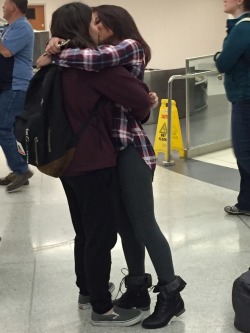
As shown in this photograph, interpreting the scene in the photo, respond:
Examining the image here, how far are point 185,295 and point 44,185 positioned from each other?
7.73 feet

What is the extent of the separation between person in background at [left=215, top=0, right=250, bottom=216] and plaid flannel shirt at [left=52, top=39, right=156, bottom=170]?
1121 mm

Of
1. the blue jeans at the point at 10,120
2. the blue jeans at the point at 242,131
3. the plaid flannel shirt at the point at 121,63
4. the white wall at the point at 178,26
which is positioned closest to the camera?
the plaid flannel shirt at the point at 121,63

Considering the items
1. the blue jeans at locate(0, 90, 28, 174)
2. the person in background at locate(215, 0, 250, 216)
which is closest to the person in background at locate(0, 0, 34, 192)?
the blue jeans at locate(0, 90, 28, 174)

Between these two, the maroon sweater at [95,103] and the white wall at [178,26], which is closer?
the maroon sweater at [95,103]

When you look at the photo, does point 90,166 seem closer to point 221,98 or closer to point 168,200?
point 168,200

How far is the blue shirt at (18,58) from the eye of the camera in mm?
3957

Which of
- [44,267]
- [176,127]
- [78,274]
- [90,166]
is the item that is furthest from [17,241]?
[176,127]

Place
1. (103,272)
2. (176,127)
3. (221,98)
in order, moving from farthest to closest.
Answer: (221,98) → (176,127) → (103,272)

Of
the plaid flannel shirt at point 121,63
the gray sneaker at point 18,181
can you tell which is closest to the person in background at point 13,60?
the gray sneaker at point 18,181

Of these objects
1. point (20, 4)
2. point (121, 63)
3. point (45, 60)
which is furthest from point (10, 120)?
point (121, 63)

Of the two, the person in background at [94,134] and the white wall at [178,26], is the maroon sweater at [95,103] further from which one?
the white wall at [178,26]

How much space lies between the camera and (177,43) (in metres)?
12.7

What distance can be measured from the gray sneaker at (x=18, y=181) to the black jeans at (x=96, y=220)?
230 cm

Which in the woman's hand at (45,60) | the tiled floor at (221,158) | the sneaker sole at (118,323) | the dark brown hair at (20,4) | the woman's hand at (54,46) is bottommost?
the tiled floor at (221,158)
